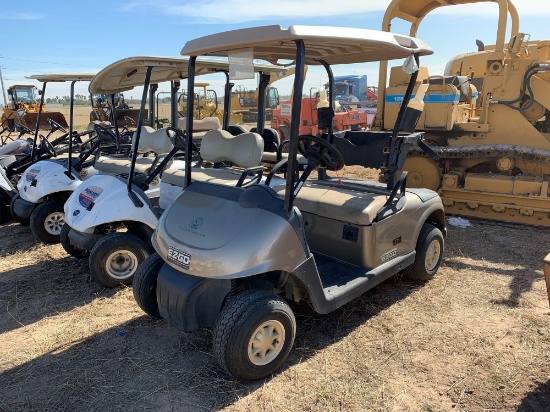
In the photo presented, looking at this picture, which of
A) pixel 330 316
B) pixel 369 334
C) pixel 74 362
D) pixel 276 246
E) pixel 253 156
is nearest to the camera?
pixel 276 246

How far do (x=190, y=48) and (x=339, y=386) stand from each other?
8.25ft

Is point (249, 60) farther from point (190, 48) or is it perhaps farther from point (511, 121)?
point (511, 121)

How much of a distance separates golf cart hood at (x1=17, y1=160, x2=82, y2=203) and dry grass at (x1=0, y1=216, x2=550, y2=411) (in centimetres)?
146

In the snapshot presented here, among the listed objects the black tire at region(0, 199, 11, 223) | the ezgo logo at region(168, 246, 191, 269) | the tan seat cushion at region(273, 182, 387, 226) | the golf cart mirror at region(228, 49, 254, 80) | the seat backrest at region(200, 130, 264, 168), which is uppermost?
the golf cart mirror at region(228, 49, 254, 80)

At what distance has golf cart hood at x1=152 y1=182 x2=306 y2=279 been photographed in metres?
2.73

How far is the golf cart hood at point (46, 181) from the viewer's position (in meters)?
5.82

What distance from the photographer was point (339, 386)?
290 centimetres

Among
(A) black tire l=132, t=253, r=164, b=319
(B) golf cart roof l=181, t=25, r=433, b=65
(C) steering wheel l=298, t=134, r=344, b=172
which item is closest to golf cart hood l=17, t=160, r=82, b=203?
(A) black tire l=132, t=253, r=164, b=319

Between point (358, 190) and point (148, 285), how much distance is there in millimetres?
2113

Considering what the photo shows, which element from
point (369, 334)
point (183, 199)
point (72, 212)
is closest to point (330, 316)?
Result: point (369, 334)

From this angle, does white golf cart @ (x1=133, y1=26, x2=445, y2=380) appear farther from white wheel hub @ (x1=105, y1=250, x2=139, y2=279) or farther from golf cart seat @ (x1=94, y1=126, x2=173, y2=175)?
golf cart seat @ (x1=94, y1=126, x2=173, y2=175)

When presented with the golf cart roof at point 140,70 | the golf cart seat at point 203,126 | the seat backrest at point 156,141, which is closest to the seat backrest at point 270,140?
the golf cart roof at point 140,70

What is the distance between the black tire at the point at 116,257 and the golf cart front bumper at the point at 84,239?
190 mm

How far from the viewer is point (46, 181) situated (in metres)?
5.84
